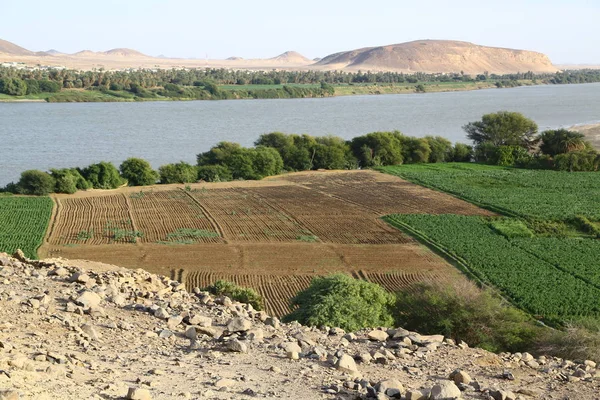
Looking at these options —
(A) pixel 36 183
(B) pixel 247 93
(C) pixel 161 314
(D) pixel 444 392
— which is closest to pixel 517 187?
(A) pixel 36 183

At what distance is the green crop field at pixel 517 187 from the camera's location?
146ft

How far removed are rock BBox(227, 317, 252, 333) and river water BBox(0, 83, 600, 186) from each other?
48.6m

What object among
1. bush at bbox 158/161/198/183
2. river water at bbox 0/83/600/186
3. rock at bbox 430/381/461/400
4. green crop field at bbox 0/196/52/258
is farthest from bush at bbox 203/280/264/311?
river water at bbox 0/83/600/186

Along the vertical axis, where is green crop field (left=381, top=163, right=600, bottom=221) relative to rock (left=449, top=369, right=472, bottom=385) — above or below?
below

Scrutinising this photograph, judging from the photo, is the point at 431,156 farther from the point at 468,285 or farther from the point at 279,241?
the point at 468,285

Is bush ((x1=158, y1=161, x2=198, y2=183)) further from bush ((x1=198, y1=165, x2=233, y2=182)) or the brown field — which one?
the brown field

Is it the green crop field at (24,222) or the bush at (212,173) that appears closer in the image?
the green crop field at (24,222)

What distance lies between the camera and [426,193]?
2032 inches

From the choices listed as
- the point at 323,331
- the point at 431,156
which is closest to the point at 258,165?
the point at 431,156

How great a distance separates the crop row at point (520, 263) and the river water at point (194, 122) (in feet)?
105

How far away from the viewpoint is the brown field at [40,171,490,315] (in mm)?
30625

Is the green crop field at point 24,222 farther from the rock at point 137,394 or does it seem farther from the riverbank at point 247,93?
the riverbank at point 247,93

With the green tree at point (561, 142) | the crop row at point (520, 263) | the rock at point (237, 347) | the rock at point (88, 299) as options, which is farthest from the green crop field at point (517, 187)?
the rock at point (237, 347)

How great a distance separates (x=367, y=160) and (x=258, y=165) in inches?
462
